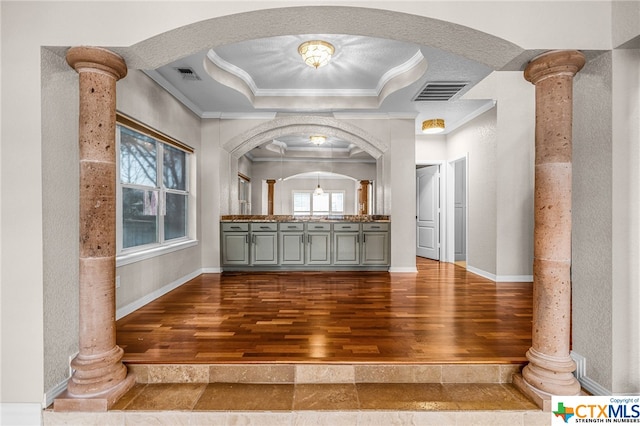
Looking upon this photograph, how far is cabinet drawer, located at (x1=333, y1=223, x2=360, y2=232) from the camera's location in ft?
17.8

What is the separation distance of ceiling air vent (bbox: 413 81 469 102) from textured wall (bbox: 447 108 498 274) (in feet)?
3.43

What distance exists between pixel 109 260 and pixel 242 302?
1.79m

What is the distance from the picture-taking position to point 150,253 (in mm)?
3693

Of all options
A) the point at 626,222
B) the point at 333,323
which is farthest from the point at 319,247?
the point at 626,222

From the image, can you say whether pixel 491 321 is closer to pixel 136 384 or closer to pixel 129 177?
pixel 136 384

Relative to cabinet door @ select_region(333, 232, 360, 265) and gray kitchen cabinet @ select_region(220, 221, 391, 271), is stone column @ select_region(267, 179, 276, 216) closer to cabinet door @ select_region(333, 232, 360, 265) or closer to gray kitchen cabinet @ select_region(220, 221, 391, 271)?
gray kitchen cabinet @ select_region(220, 221, 391, 271)

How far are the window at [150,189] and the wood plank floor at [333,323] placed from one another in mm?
811

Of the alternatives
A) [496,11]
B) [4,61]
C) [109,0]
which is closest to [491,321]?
[496,11]

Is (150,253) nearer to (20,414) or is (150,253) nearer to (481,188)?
(20,414)

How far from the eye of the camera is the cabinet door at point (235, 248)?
210 inches

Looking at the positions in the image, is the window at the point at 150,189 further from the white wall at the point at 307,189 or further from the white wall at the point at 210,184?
the white wall at the point at 307,189

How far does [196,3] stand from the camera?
1987 mm

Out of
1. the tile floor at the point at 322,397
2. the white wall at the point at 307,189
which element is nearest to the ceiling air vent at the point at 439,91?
the tile floor at the point at 322,397

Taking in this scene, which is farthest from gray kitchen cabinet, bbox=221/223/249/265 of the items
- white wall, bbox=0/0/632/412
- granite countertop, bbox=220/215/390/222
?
white wall, bbox=0/0/632/412
